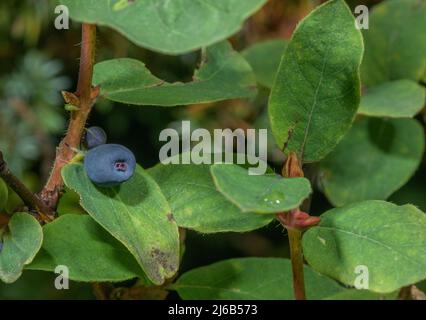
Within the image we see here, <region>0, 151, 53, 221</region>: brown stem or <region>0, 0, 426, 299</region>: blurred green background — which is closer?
<region>0, 151, 53, 221</region>: brown stem

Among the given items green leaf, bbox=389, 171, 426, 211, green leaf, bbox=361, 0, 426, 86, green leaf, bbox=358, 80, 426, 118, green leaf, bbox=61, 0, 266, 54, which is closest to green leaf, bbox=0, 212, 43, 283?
green leaf, bbox=61, 0, 266, 54

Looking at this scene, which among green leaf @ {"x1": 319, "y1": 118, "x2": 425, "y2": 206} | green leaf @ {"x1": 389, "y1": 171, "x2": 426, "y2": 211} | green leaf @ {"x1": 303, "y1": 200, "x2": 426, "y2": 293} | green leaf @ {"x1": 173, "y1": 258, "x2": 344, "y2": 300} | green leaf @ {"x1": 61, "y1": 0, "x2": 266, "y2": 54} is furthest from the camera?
green leaf @ {"x1": 389, "y1": 171, "x2": 426, "y2": 211}

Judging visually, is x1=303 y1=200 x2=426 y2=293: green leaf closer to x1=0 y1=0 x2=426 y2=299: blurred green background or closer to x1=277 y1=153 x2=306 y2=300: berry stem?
x1=277 y1=153 x2=306 y2=300: berry stem

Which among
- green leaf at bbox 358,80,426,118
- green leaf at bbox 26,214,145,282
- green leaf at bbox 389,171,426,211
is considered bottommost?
green leaf at bbox 389,171,426,211

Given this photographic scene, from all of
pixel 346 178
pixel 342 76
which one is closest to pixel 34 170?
pixel 346 178

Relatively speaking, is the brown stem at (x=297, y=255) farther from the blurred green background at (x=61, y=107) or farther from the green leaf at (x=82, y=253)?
the blurred green background at (x=61, y=107)

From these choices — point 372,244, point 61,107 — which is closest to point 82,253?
point 372,244
